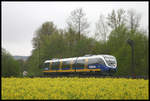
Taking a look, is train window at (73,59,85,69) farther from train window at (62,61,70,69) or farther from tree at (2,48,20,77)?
tree at (2,48,20,77)

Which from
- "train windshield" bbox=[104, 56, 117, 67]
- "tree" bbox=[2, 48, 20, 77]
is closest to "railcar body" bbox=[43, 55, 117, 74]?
"train windshield" bbox=[104, 56, 117, 67]

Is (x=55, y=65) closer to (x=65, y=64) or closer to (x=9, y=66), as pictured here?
(x=65, y=64)

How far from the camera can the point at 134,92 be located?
1164 cm

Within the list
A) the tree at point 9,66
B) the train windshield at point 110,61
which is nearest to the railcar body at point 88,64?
the train windshield at point 110,61

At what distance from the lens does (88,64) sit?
30.8 m

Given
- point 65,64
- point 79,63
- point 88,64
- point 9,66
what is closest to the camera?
point 88,64

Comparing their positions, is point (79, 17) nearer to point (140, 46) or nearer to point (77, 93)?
point (140, 46)

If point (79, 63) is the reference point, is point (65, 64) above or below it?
below

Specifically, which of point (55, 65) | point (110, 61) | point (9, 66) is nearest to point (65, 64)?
point (55, 65)

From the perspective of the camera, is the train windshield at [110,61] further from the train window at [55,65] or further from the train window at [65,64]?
the train window at [55,65]

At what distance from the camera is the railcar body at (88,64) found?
2947 cm

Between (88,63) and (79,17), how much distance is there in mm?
16715

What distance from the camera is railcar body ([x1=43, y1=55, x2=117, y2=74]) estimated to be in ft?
96.7

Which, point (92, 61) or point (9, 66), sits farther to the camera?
point (9, 66)
